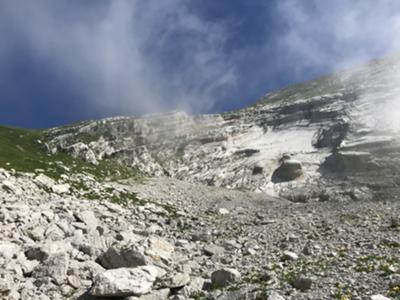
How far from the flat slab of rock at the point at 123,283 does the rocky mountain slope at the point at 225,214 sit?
5cm

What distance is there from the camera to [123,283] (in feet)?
68.0

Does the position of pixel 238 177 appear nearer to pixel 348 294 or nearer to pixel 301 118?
pixel 301 118

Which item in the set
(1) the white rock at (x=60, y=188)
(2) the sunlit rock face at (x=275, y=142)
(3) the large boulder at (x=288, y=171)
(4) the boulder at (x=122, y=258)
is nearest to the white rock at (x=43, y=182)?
(1) the white rock at (x=60, y=188)

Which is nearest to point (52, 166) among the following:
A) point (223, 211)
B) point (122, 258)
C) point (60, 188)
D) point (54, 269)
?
point (60, 188)

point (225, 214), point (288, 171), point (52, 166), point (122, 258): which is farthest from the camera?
point (288, 171)

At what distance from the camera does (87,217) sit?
35.5 metres

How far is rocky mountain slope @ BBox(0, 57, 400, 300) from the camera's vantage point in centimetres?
2186

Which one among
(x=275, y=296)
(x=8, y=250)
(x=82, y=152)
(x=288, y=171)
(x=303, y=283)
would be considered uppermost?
(x=82, y=152)

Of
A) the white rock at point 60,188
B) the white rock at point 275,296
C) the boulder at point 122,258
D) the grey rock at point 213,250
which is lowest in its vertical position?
the white rock at point 275,296

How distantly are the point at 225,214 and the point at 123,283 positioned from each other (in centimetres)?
3719

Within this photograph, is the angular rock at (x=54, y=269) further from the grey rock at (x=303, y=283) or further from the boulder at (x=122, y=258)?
the grey rock at (x=303, y=283)

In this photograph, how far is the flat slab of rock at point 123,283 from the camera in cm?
2053

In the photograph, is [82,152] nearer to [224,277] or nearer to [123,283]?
[224,277]

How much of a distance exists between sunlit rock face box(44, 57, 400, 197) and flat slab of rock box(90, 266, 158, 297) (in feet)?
186
